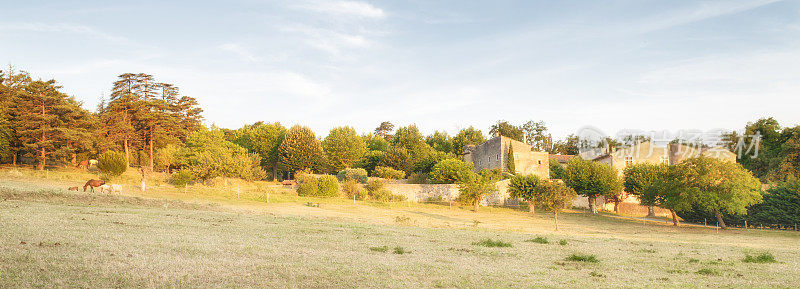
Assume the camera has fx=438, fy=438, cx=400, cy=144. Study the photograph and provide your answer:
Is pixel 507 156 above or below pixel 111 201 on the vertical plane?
above

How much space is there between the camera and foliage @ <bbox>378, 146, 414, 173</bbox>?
7419 cm

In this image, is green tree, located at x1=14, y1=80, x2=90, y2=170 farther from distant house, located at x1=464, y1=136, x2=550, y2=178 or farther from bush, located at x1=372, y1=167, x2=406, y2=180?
distant house, located at x1=464, y1=136, x2=550, y2=178

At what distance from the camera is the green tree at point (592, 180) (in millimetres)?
53281

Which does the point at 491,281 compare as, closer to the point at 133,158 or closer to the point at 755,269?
the point at 755,269

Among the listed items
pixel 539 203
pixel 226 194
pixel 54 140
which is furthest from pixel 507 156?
pixel 54 140

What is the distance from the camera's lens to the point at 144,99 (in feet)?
215

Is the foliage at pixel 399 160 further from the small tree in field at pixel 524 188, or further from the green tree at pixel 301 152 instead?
the small tree in field at pixel 524 188

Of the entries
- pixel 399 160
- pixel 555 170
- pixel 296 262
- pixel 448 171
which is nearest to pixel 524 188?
pixel 448 171

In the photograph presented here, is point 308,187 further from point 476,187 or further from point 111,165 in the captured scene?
point 111,165

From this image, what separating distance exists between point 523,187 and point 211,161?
122 ft

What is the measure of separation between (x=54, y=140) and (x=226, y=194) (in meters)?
25.7

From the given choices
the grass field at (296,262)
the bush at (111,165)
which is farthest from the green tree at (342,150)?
the grass field at (296,262)

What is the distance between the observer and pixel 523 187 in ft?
168

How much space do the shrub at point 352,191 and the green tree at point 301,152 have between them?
74.3ft
